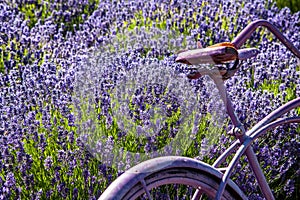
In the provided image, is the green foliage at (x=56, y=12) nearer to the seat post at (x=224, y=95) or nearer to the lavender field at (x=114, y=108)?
the lavender field at (x=114, y=108)

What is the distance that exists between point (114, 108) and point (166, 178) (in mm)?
1416

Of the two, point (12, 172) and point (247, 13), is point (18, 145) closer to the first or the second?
point (12, 172)

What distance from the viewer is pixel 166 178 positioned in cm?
199

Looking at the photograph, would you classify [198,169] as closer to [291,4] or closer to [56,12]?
[56,12]

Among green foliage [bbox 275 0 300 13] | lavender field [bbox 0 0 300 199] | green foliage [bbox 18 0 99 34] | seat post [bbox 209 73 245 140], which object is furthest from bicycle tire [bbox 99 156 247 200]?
green foliage [bbox 275 0 300 13]

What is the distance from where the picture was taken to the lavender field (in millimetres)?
3229

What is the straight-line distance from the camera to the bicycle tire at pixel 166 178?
183 centimetres

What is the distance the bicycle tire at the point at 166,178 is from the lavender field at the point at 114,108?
0.41m

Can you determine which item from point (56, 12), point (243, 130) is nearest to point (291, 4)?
point (56, 12)

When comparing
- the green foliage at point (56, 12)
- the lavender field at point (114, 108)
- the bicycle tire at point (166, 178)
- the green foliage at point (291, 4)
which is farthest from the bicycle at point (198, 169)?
the green foliage at point (291, 4)

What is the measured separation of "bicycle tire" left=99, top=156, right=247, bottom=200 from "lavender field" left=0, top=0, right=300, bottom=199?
41cm

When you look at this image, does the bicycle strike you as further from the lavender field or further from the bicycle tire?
the lavender field

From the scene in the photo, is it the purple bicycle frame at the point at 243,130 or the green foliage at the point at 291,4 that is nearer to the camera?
the purple bicycle frame at the point at 243,130

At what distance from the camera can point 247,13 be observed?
5.46m
